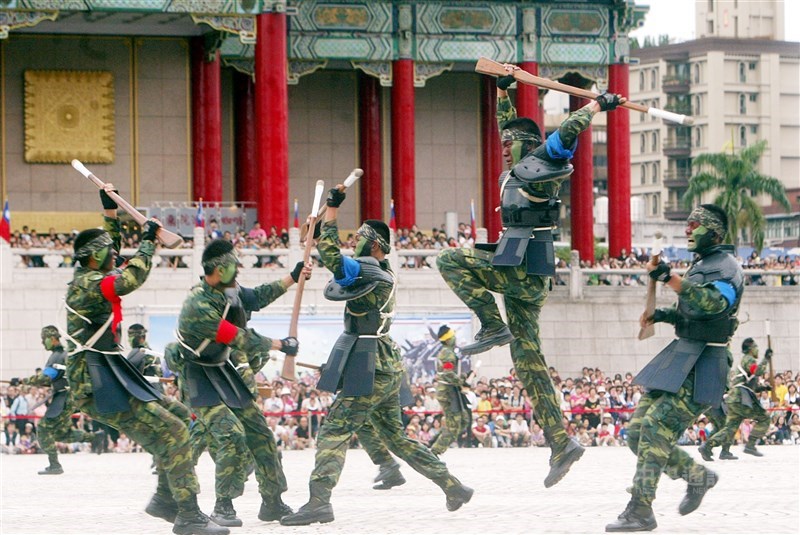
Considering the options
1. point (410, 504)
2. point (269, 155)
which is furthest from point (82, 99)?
point (410, 504)

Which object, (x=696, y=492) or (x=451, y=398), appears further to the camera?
(x=451, y=398)

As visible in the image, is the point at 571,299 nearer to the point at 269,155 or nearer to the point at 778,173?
the point at 269,155

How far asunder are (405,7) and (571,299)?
996cm

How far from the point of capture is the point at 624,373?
1296 inches

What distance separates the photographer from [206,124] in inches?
1565

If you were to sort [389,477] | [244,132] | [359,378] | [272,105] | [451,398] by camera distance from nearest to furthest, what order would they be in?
[359,378], [389,477], [451,398], [272,105], [244,132]

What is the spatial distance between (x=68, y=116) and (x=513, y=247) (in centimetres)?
2629

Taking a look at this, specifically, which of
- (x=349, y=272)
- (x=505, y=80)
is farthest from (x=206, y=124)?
(x=505, y=80)

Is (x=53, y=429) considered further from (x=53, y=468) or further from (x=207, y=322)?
(x=207, y=322)

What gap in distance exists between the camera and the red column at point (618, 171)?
41.1m

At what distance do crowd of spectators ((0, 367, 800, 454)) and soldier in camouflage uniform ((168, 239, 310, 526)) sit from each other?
11.1 meters

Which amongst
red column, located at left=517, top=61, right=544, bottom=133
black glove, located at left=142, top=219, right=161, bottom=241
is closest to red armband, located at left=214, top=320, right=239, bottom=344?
black glove, located at left=142, top=219, right=161, bottom=241

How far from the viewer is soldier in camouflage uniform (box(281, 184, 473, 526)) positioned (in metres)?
15.4

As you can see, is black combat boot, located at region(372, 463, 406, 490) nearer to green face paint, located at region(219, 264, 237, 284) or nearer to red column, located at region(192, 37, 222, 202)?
green face paint, located at region(219, 264, 237, 284)
